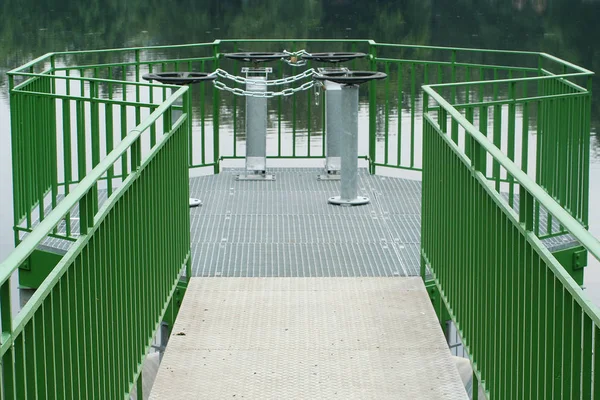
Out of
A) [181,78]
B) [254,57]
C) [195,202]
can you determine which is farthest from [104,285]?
[254,57]

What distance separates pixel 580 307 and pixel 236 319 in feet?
11.0

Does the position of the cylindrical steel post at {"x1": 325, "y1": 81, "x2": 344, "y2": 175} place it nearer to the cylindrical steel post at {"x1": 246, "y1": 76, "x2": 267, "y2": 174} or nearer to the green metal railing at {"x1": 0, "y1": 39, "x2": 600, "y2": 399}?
the cylindrical steel post at {"x1": 246, "y1": 76, "x2": 267, "y2": 174}

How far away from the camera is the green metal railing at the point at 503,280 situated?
362 cm

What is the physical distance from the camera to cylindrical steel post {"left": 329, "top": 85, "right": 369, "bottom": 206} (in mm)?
9648

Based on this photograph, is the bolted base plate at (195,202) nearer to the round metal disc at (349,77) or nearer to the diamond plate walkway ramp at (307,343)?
the round metal disc at (349,77)

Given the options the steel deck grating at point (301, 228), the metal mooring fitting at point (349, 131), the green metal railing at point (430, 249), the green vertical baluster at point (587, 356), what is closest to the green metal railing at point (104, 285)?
the green metal railing at point (430, 249)

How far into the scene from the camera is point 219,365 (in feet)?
19.5

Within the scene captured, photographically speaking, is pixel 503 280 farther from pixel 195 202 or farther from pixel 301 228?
pixel 195 202

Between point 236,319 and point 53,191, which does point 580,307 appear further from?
point 53,191

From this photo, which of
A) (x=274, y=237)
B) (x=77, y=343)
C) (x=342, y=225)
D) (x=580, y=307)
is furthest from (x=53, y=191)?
(x=580, y=307)

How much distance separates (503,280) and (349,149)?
5.14m

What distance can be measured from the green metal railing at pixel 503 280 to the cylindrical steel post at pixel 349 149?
2678 mm

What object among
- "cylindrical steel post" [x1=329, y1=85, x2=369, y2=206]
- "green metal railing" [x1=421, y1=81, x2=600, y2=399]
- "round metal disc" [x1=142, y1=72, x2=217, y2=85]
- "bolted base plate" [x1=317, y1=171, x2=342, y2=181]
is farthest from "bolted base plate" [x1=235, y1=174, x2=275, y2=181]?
"green metal railing" [x1=421, y1=81, x2=600, y2=399]

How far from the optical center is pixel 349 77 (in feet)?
31.6
